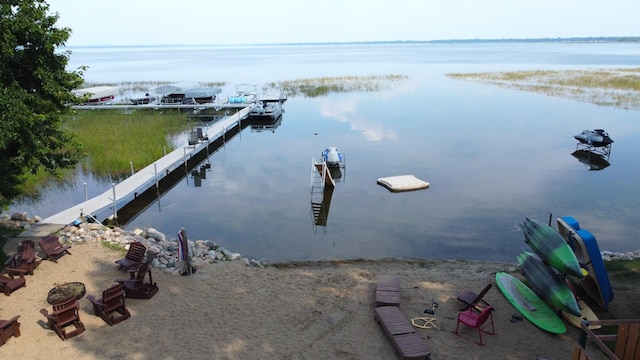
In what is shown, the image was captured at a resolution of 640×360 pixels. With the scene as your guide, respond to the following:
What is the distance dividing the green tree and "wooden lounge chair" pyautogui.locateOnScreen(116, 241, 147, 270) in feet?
9.85

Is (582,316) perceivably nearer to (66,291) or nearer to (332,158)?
(66,291)

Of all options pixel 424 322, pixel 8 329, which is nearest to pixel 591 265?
pixel 424 322

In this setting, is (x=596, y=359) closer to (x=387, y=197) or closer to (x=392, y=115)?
(x=387, y=197)

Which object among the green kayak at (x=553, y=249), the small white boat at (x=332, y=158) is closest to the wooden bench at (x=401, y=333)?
the green kayak at (x=553, y=249)

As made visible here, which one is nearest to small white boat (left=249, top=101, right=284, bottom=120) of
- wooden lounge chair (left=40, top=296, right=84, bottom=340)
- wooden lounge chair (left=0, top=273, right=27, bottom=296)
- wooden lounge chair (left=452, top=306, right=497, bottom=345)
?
wooden lounge chair (left=0, top=273, right=27, bottom=296)

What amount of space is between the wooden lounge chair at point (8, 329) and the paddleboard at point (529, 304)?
984 cm

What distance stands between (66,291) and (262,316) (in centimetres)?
443

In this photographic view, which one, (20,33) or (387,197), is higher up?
(20,33)

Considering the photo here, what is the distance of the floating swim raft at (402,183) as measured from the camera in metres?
20.3

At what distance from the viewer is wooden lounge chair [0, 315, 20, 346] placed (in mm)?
8117

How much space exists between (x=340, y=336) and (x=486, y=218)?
10332 mm

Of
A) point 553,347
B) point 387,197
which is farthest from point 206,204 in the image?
point 553,347

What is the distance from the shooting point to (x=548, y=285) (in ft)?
31.3

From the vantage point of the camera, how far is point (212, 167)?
82.7 feet
